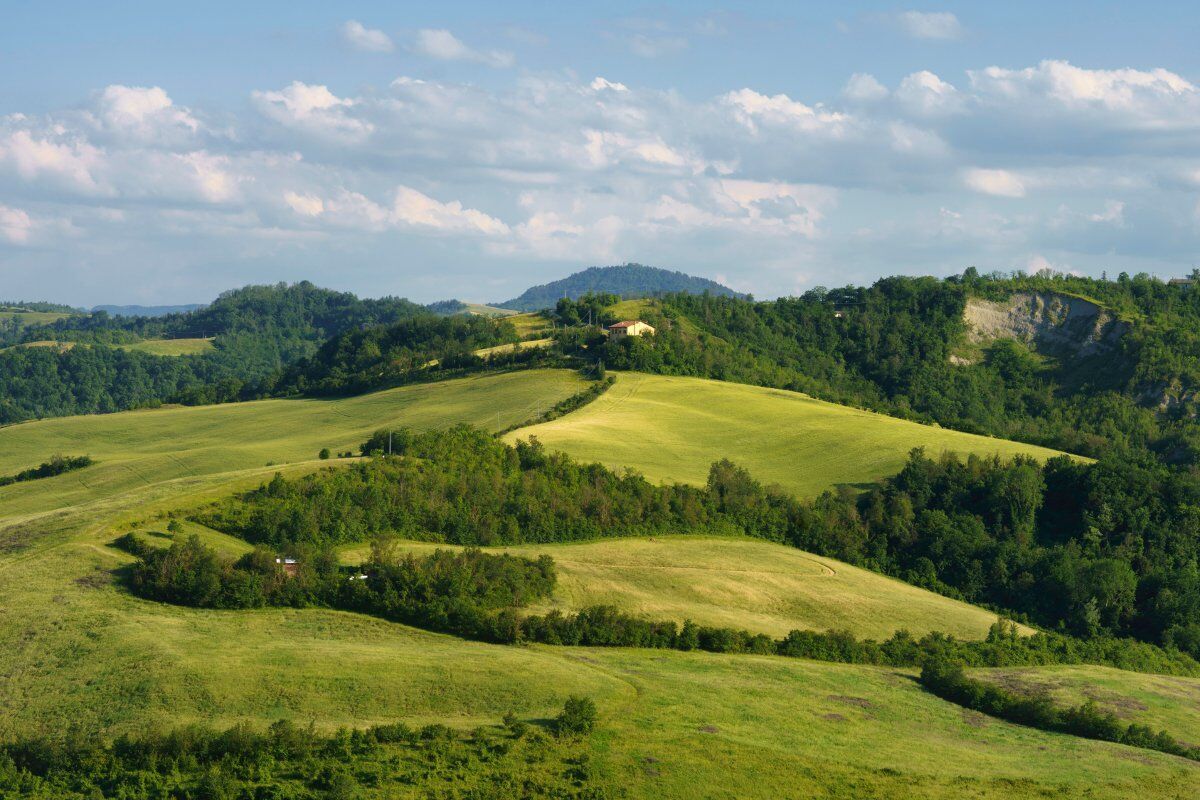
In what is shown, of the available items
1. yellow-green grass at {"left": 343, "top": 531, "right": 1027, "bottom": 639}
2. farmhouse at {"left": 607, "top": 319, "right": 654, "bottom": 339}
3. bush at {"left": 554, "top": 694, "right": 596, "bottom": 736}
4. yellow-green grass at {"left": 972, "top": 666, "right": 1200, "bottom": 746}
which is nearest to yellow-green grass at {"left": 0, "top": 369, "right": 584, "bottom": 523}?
farmhouse at {"left": 607, "top": 319, "right": 654, "bottom": 339}

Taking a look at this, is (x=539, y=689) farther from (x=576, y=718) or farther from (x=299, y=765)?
(x=299, y=765)

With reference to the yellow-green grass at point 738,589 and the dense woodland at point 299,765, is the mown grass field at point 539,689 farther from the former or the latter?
the dense woodland at point 299,765

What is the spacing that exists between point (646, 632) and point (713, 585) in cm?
1536

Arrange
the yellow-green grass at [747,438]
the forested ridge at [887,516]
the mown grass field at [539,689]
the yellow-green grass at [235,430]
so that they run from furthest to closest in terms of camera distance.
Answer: the yellow-green grass at [235,430], the yellow-green grass at [747,438], the forested ridge at [887,516], the mown grass field at [539,689]

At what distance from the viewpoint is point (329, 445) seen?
141 metres

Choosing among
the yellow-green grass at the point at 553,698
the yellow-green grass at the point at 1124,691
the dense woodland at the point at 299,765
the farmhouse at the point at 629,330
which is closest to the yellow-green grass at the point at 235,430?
the farmhouse at the point at 629,330

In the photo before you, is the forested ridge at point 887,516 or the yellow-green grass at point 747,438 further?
the yellow-green grass at point 747,438

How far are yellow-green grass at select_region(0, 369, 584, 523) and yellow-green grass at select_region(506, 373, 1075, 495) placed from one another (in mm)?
11577

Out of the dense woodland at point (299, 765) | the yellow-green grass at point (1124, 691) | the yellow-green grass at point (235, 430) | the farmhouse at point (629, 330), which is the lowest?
the yellow-green grass at point (1124, 691)

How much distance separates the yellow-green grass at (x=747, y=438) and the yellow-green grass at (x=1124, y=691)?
4268 cm

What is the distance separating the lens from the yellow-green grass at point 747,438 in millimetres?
125062

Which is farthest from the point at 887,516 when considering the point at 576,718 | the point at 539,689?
the point at 576,718

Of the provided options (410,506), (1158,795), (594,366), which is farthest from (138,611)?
(594,366)

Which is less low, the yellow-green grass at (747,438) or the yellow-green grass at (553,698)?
the yellow-green grass at (747,438)
